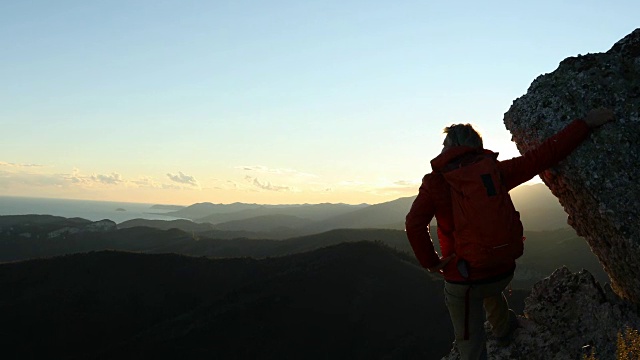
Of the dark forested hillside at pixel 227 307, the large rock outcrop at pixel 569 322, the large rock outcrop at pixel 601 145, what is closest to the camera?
the large rock outcrop at pixel 601 145

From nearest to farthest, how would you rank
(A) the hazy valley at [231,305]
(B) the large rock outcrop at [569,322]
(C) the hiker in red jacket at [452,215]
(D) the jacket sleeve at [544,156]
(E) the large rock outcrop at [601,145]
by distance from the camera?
(C) the hiker in red jacket at [452,215] → (D) the jacket sleeve at [544,156] → (E) the large rock outcrop at [601,145] → (B) the large rock outcrop at [569,322] → (A) the hazy valley at [231,305]

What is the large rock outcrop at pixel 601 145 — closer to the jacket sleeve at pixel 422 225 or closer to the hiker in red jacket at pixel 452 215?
the hiker in red jacket at pixel 452 215

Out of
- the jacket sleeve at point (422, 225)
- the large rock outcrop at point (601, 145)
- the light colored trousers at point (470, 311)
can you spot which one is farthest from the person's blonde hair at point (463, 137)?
the large rock outcrop at point (601, 145)

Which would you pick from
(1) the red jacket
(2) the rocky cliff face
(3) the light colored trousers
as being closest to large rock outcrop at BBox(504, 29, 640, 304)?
(2) the rocky cliff face

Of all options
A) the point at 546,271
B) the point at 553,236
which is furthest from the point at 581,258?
the point at 553,236

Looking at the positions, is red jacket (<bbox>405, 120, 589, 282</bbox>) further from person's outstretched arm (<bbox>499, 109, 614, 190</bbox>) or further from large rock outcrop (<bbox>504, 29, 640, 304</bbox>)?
large rock outcrop (<bbox>504, 29, 640, 304</bbox>)

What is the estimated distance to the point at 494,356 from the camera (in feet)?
25.6

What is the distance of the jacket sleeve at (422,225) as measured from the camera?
17.6ft

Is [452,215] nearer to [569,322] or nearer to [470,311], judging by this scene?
[470,311]

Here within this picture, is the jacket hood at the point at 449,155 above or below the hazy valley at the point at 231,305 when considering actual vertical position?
above

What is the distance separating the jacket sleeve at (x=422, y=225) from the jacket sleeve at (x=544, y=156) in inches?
41.1

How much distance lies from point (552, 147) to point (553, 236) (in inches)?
3142

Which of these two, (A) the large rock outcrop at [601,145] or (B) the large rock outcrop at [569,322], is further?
(B) the large rock outcrop at [569,322]

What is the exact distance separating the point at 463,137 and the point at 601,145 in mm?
2307
